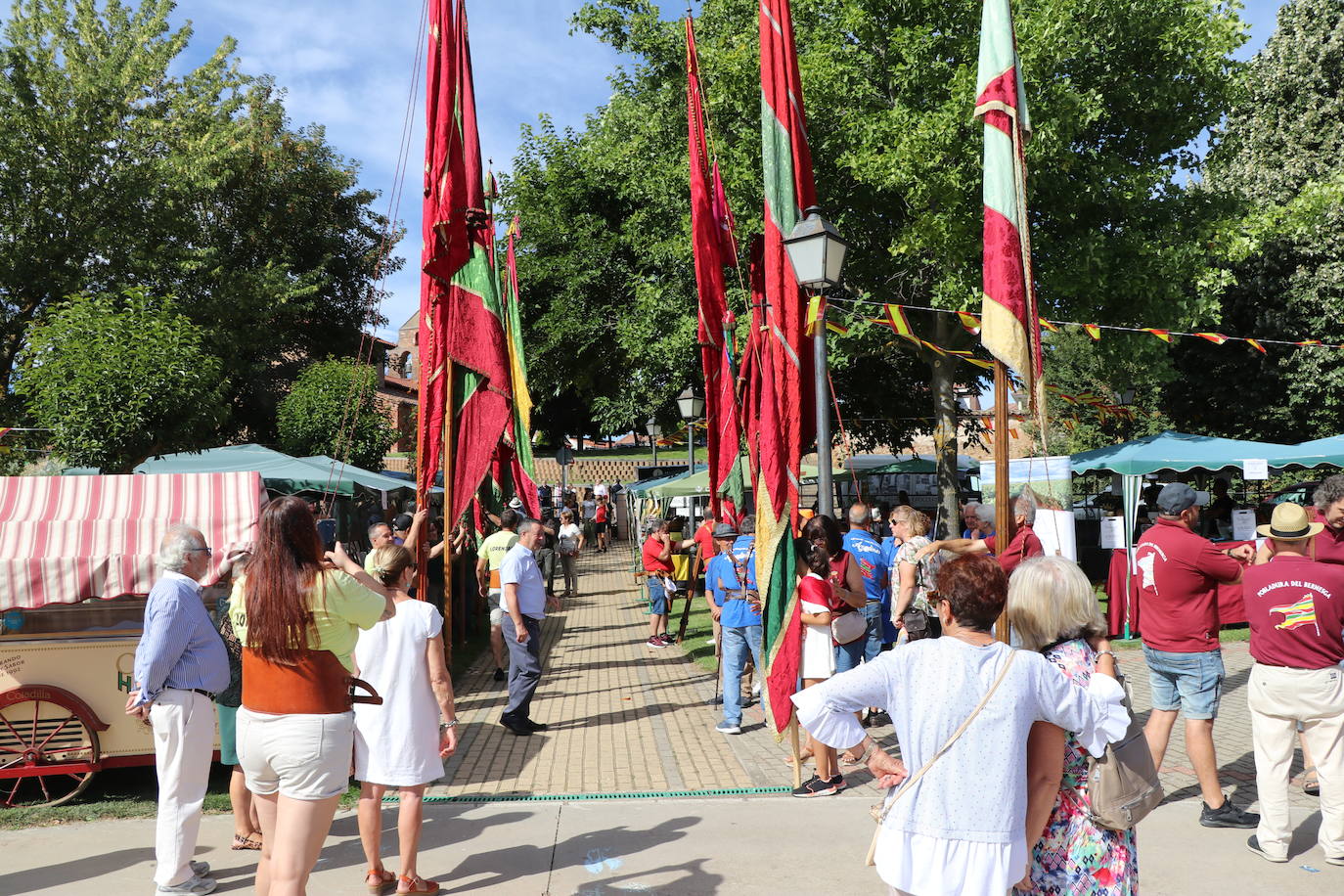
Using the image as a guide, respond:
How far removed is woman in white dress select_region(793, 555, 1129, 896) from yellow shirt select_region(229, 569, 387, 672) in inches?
66.3

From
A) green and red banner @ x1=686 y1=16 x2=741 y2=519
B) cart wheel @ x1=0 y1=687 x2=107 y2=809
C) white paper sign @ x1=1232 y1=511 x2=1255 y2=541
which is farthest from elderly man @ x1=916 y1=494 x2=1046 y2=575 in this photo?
white paper sign @ x1=1232 y1=511 x2=1255 y2=541

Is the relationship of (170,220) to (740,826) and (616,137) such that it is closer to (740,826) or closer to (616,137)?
(616,137)

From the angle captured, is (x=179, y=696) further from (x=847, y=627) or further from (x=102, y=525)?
(x=847, y=627)

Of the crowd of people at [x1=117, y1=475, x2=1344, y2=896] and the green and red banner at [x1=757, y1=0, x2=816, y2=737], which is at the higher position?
the green and red banner at [x1=757, y1=0, x2=816, y2=737]

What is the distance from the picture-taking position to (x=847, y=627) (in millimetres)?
6574

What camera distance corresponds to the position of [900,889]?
105 inches

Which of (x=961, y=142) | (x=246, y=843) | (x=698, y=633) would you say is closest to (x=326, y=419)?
(x=698, y=633)

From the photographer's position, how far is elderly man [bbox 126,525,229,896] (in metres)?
4.52

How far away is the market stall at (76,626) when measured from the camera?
5.83 m

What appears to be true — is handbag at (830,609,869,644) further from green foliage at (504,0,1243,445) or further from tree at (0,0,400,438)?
tree at (0,0,400,438)

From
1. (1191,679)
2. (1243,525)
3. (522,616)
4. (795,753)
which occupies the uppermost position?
(1243,525)

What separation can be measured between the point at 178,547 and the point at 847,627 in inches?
163

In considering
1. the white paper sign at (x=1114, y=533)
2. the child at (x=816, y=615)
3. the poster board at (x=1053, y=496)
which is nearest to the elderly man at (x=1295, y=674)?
the child at (x=816, y=615)

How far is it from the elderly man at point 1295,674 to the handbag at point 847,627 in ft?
7.87
